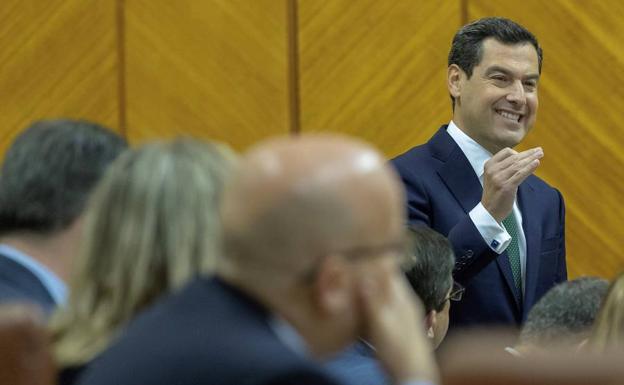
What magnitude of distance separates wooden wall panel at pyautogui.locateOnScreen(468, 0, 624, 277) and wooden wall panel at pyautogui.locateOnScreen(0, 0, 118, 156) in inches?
56.5

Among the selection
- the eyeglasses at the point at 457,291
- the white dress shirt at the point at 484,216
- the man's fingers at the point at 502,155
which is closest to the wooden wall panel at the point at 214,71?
the white dress shirt at the point at 484,216

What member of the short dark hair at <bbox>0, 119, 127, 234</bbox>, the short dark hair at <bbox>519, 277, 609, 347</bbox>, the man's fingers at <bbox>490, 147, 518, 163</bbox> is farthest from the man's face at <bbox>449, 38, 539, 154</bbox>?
the short dark hair at <bbox>0, 119, 127, 234</bbox>

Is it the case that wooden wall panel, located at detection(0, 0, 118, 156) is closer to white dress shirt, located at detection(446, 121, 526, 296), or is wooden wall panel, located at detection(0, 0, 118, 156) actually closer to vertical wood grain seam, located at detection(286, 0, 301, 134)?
vertical wood grain seam, located at detection(286, 0, 301, 134)

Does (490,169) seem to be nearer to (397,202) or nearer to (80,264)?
(80,264)

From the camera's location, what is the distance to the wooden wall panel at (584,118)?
5121 millimetres

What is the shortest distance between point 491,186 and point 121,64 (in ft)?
6.79

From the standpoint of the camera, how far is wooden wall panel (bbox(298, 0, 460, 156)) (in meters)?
5.18

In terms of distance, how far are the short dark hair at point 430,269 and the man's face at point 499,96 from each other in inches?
37.6

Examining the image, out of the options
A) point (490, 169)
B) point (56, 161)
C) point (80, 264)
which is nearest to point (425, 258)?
point (490, 169)

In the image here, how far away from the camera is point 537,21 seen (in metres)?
5.12

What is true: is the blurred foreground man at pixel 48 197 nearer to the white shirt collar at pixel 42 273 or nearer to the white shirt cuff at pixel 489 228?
the white shirt collar at pixel 42 273

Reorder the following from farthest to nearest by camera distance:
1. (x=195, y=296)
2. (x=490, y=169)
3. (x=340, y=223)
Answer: (x=490, y=169) → (x=195, y=296) → (x=340, y=223)

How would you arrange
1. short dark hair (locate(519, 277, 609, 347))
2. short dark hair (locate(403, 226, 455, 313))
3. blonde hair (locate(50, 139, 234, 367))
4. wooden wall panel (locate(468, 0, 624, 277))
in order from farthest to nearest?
wooden wall panel (locate(468, 0, 624, 277)) → short dark hair (locate(403, 226, 455, 313)) → short dark hair (locate(519, 277, 609, 347)) → blonde hair (locate(50, 139, 234, 367))

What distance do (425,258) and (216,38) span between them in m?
2.40
